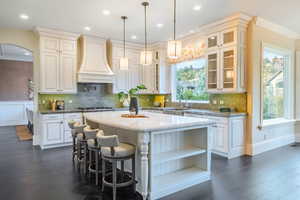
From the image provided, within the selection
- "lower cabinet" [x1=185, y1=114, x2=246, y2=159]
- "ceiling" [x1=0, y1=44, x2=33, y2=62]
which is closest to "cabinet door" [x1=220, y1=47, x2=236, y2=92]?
"lower cabinet" [x1=185, y1=114, x2=246, y2=159]

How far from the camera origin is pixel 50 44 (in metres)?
5.62

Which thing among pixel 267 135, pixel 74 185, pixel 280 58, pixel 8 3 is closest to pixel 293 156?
pixel 267 135

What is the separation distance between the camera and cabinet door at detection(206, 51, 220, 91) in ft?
16.8

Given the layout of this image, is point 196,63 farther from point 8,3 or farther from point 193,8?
point 8,3

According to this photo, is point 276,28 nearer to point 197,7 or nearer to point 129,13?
point 197,7

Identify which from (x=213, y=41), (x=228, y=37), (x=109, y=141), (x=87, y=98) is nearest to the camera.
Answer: (x=109, y=141)

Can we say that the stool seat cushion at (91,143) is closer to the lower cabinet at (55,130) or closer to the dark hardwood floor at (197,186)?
the dark hardwood floor at (197,186)

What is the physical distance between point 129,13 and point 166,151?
3008 millimetres

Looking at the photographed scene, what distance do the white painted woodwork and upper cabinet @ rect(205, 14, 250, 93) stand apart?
858cm

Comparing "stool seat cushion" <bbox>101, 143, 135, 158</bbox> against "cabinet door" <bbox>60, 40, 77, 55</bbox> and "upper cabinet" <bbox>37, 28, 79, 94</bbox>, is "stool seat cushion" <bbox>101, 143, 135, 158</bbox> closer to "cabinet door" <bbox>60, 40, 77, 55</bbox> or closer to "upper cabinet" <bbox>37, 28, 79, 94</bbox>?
"upper cabinet" <bbox>37, 28, 79, 94</bbox>

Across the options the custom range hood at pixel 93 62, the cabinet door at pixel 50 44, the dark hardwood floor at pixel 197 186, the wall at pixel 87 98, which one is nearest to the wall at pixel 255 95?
the dark hardwood floor at pixel 197 186

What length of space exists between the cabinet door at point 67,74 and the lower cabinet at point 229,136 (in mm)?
3905

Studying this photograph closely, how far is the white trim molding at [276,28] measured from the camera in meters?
4.91

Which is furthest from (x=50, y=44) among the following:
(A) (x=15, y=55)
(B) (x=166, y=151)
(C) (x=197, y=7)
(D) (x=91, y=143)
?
(A) (x=15, y=55)
